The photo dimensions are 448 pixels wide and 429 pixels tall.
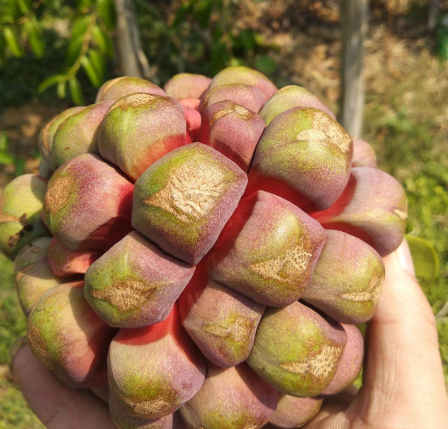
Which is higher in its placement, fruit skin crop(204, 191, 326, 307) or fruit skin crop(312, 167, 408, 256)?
fruit skin crop(204, 191, 326, 307)

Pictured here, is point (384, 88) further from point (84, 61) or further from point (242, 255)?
point (242, 255)

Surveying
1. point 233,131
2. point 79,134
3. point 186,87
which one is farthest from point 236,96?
point 79,134

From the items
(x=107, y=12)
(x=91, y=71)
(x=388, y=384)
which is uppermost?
(x=107, y=12)

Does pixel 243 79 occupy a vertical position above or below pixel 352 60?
above

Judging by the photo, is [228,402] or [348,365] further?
[348,365]

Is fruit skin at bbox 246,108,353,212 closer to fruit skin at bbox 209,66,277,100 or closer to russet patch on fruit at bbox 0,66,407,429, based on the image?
russet patch on fruit at bbox 0,66,407,429

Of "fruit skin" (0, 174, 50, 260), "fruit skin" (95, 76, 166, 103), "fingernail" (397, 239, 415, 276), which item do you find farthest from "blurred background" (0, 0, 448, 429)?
"fruit skin" (95, 76, 166, 103)

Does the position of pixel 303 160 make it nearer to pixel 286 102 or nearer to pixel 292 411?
pixel 286 102

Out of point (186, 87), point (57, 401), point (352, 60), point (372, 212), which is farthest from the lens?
point (352, 60)
